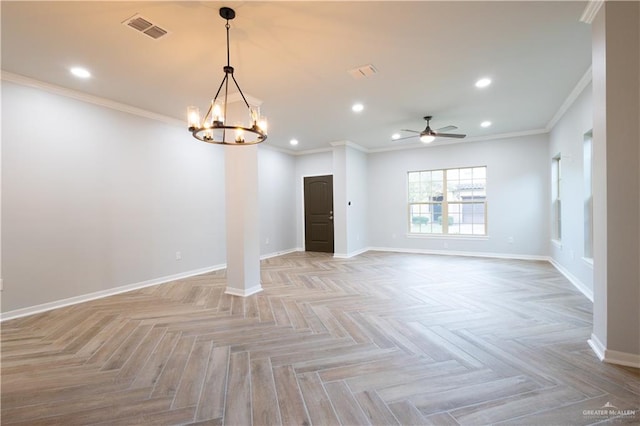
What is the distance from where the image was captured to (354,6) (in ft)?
7.43

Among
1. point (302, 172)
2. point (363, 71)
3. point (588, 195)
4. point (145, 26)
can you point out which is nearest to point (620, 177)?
point (588, 195)

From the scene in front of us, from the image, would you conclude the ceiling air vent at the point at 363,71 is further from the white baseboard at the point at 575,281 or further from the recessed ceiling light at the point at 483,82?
the white baseboard at the point at 575,281

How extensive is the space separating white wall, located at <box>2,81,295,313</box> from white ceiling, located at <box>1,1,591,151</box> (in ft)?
1.42

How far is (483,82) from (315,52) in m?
2.25

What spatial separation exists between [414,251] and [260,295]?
15.3ft

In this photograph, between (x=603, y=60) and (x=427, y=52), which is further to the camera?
(x=427, y=52)

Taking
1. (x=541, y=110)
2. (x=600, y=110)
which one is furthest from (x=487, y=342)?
(x=541, y=110)

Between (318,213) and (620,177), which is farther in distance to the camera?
(318,213)

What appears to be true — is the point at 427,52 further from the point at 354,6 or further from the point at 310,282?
the point at 310,282

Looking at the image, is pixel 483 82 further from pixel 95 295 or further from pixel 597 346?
pixel 95 295

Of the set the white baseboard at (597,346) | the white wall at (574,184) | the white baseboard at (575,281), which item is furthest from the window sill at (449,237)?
the white baseboard at (597,346)

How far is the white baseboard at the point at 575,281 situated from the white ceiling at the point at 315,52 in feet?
8.80

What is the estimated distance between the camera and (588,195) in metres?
3.85

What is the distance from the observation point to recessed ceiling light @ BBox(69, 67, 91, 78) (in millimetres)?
3207
